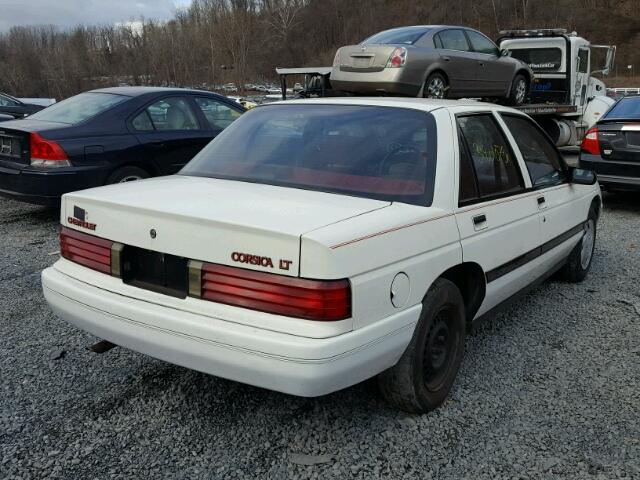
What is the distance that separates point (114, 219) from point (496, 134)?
2.27m

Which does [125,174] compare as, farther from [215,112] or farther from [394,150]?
[394,150]

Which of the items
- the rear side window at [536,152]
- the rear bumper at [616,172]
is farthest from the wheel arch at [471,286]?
the rear bumper at [616,172]

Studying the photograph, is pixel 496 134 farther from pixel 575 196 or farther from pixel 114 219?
pixel 114 219

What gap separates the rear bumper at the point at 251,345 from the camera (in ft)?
7.25

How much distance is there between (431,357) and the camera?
2889 mm

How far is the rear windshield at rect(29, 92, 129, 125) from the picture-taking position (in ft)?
21.2

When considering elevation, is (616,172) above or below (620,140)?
below

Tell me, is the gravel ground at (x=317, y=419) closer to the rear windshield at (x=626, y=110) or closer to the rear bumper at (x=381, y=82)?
the rear windshield at (x=626, y=110)

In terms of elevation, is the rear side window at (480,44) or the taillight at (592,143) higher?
the rear side window at (480,44)

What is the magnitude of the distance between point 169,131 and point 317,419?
4.87 meters

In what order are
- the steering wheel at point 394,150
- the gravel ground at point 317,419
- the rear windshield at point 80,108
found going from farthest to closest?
the rear windshield at point 80,108 < the steering wheel at point 394,150 < the gravel ground at point 317,419

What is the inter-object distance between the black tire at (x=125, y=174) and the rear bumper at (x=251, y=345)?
3.88 meters

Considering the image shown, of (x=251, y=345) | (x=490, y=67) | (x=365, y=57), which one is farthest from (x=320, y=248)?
(x=490, y=67)

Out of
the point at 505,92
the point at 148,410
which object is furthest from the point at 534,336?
the point at 505,92
